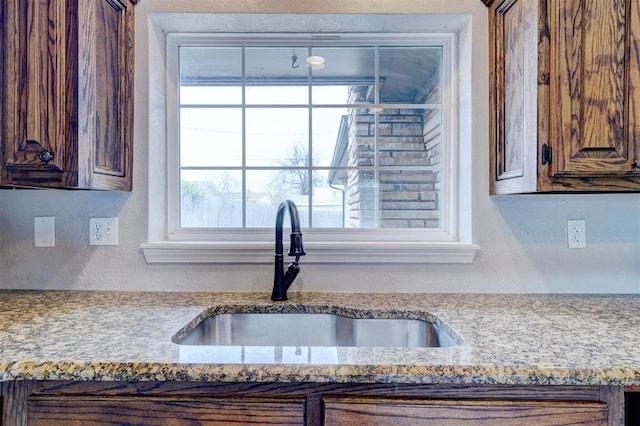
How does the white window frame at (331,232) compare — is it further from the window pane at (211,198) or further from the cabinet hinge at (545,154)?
the cabinet hinge at (545,154)

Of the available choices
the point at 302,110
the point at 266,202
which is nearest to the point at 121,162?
the point at 266,202

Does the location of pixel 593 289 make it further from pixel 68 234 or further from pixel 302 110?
pixel 68 234

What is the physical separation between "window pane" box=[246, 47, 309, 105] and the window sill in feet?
2.05

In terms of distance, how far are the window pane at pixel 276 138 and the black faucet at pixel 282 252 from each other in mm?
380

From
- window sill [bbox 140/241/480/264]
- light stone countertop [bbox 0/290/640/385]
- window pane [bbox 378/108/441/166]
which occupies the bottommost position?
light stone countertop [bbox 0/290/640/385]

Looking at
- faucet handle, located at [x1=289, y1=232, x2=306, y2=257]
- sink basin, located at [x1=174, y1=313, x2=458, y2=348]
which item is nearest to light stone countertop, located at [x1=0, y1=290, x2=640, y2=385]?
sink basin, located at [x1=174, y1=313, x2=458, y2=348]

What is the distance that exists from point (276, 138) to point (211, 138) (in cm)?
27

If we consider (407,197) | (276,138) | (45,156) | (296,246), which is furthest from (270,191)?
(45,156)

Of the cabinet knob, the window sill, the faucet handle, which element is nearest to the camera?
the cabinet knob

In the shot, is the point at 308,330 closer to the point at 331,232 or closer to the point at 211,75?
the point at 331,232

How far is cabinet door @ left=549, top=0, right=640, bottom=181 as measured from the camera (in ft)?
3.74

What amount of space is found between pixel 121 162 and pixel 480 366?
130 cm

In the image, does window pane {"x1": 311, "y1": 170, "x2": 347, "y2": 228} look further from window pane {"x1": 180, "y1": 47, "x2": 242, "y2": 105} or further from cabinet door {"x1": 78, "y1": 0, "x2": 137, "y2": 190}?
cabinet door {"x1": 78, "y1": 0, "x2": 137, "y2": 190}

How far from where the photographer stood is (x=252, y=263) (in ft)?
4.96
